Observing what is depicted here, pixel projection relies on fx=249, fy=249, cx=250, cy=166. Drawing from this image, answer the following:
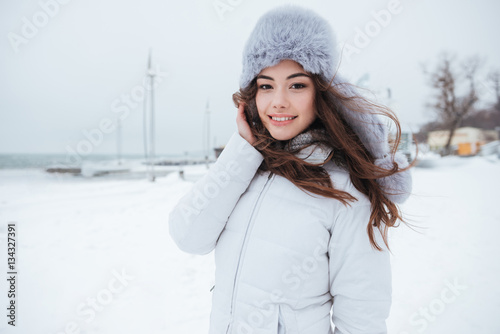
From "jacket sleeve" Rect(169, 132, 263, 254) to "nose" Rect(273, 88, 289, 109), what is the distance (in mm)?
218

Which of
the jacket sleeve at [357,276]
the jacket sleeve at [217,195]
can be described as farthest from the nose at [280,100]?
the jacket sleeve at [357,276]

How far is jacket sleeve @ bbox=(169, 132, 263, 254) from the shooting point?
1113mm

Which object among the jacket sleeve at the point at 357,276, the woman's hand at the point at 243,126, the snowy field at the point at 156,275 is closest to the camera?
the jacket sleeve at the point at 357,276

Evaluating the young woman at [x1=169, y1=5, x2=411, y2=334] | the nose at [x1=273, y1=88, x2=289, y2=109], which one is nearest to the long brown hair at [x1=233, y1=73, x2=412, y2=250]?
the young woman at [x1=169, y1=5, x2=411, y2=334]

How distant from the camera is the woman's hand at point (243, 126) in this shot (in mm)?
1189

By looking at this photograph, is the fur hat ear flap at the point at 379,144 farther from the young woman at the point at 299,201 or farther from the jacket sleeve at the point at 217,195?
the jacket sleeve at the point at 217,195

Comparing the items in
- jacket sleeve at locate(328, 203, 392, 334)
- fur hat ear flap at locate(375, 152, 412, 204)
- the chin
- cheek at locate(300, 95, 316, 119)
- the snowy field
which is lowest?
the snowy field

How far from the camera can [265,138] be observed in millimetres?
1183

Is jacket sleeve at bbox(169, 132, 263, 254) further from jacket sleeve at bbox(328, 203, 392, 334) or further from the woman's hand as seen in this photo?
jacket sleeve at bbox(328, 203, 392, 334)

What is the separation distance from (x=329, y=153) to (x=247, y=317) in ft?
2.56

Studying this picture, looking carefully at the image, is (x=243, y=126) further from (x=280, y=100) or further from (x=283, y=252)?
(x=283, y=252)

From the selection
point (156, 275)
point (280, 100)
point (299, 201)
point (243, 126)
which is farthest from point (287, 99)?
point (156, 275)

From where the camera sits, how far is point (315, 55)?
3.51ft

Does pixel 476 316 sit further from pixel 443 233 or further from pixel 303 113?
pixel 303 113
